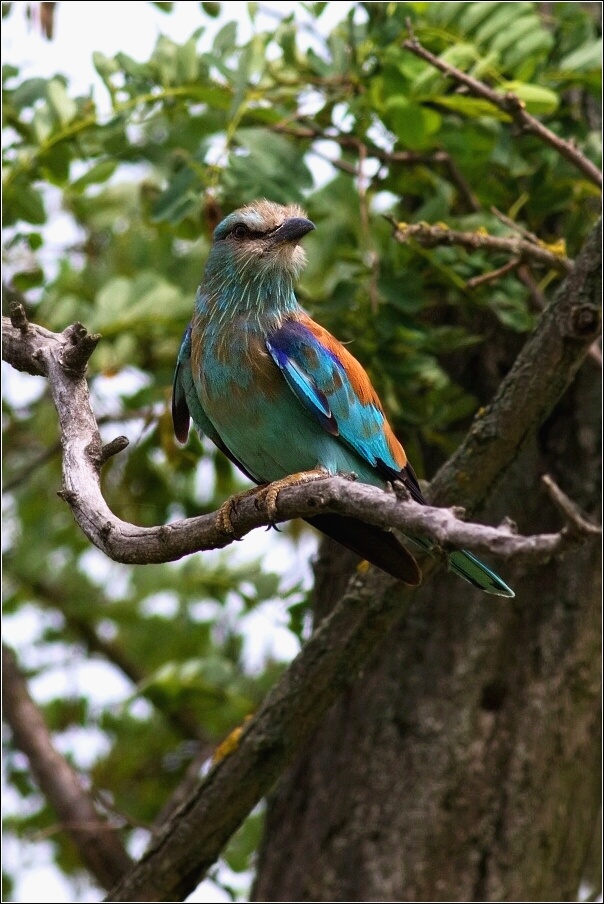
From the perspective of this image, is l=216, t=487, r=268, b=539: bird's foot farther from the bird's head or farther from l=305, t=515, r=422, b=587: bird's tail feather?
the bird's head

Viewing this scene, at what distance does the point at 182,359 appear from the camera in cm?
394

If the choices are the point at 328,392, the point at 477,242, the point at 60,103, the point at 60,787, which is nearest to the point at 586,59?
the point at 477,242

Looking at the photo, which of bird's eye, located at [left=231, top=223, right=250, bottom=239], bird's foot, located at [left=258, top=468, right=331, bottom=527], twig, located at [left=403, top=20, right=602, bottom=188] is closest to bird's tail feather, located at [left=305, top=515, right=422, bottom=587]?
bird's foot, located at [left=258, top=468, right=331, bottom=527]

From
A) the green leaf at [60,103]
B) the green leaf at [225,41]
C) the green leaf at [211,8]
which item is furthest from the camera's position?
the green leaf at [211,8]

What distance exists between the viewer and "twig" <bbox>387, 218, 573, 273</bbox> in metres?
3.80

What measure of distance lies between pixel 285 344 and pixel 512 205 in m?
1.56

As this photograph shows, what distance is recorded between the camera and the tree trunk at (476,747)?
4.34 m

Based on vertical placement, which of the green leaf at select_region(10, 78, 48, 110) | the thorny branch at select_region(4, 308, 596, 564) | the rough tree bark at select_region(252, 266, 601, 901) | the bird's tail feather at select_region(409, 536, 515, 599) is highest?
the green leaf at select_region(10, 78, 48, 110)

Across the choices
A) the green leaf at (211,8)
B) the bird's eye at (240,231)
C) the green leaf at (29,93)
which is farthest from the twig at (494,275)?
the green leaf at (29,93)

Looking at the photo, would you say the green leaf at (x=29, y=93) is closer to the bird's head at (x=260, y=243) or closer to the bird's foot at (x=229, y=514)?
the bird's head at (x=260, y=243)

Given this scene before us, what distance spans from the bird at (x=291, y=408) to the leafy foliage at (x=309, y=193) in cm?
57

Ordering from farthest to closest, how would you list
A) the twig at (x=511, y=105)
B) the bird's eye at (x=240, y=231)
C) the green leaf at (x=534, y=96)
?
the bird's eye at (x=240, y=231) → the green leaf at (x=534, y=96) → the twig at (x=511, y=105)

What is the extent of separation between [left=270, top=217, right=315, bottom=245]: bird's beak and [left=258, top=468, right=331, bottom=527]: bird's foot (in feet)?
3.12

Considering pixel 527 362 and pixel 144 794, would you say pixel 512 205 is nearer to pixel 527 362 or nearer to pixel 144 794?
pixel 527 362
